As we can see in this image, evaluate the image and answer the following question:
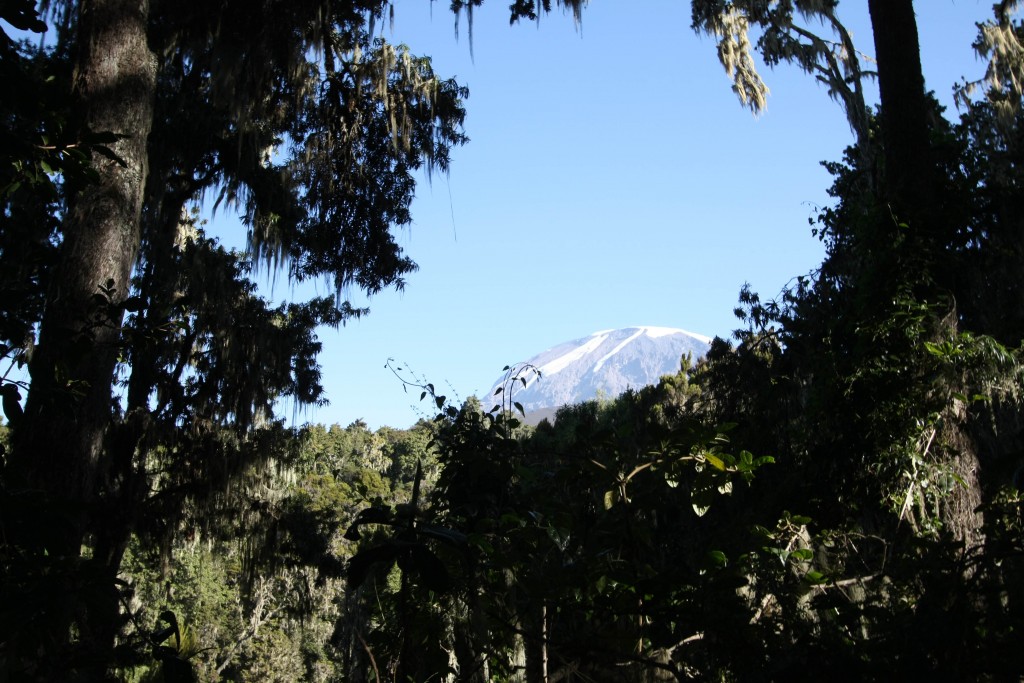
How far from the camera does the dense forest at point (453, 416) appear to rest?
175 cm

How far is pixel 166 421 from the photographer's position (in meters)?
7.95

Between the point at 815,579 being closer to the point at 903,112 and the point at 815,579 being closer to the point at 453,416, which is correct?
the point at 453,416

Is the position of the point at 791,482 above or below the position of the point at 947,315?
below

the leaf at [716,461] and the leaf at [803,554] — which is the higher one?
the leaf at [716,461]

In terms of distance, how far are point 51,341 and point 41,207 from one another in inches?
25.9

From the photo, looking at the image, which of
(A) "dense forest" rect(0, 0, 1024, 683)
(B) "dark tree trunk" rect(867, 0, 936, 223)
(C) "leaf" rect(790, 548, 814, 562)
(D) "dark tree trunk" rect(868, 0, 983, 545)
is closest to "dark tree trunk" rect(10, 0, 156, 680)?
(A) "dense forest" rect(0, 0, 1024, 683)

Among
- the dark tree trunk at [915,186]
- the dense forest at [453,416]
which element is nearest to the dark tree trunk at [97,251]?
the dense forest at [453,416]

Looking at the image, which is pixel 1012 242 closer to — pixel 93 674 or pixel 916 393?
pixel 916 393

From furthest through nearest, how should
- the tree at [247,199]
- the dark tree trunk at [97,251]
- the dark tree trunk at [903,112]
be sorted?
the tree at [247,199], the dark tree trunk at [903,112], the dark tree trunk at [97,251]

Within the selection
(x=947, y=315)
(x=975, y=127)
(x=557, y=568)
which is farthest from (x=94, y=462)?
(x=975, y=127)

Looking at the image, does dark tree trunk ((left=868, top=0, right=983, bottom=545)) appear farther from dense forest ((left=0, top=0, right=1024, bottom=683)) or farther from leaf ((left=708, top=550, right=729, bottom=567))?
leaf ((left=708, top=550, right=729, bottom=567))

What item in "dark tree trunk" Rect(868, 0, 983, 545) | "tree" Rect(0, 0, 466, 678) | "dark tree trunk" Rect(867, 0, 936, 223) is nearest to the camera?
"dark tree trunk" Rect(868, 0, 983, 545)

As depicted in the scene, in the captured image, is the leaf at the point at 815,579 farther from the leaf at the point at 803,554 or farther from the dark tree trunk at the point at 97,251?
the dark tree trunk at the point at 97,251

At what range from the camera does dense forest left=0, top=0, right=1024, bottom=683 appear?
1751 millimetres
